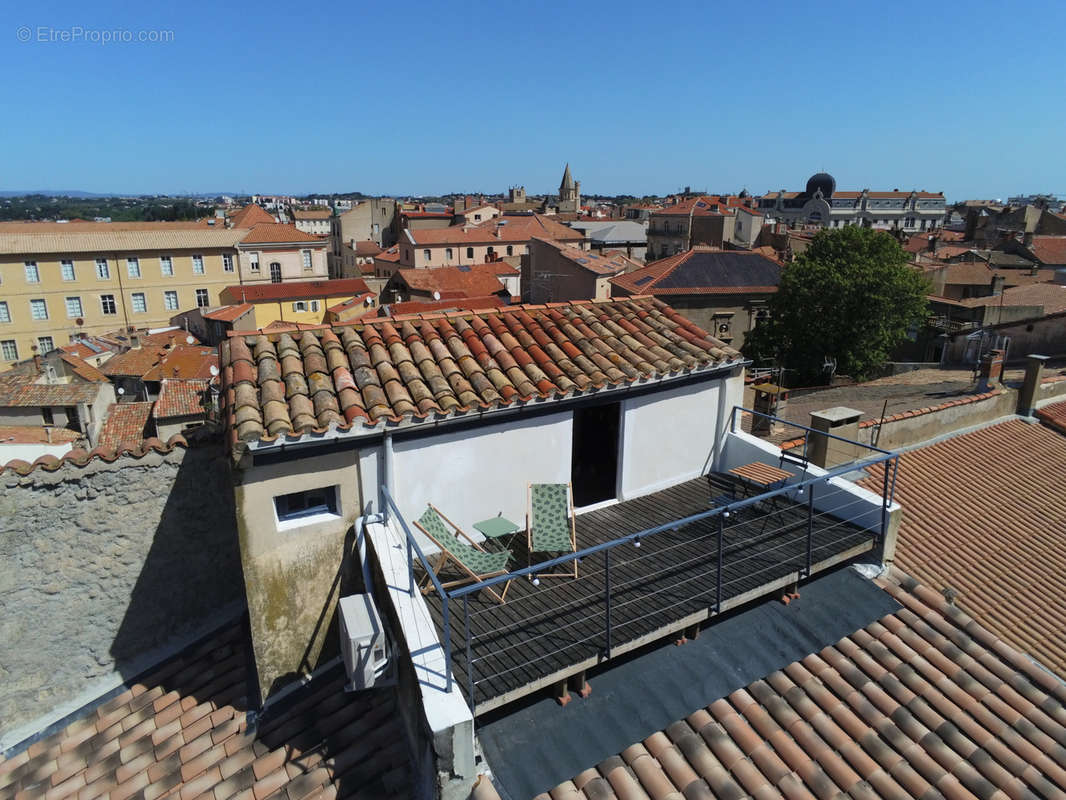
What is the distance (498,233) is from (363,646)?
226ft

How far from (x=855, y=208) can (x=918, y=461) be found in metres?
122

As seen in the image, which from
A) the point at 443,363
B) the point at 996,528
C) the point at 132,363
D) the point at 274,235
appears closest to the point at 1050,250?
the point at 996,528

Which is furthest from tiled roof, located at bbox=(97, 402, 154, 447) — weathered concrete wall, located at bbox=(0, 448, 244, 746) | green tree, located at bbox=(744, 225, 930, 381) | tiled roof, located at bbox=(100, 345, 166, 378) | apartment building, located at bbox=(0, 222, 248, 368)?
apartment building, located at bbox=(0, 222, 248, 368)

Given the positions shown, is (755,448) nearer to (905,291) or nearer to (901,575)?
(901,575)

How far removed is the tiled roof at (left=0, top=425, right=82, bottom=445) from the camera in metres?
16.1

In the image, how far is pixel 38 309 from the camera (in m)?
47.7

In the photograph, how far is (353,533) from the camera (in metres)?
6.20

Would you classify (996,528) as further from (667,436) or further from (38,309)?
(38,309)

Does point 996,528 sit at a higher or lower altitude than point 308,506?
lower

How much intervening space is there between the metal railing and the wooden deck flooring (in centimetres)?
1

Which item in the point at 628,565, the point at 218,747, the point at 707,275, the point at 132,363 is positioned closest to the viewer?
the point at 218,747

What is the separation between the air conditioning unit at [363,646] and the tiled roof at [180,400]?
610 inches

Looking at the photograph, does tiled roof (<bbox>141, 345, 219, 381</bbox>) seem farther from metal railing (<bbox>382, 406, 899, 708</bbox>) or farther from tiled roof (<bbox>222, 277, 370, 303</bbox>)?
metal railing (<bbox>382, 406, 899, 708</bbox>)

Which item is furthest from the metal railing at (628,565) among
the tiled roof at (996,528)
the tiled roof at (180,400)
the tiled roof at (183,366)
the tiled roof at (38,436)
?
the tiled roof at (183,366)
